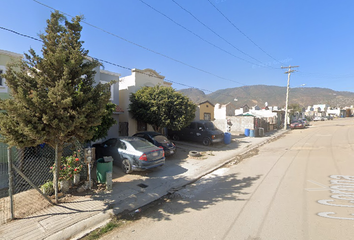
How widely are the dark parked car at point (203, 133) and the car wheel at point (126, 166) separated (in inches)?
290

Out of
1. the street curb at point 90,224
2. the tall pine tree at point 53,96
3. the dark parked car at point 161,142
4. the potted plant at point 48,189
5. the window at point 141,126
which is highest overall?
the tall pine tree at point 53,96

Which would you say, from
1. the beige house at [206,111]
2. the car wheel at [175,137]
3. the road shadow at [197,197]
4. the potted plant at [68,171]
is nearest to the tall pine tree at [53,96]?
the potted plant at [68,171]

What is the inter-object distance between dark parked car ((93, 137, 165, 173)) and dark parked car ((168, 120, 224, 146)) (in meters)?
6.35

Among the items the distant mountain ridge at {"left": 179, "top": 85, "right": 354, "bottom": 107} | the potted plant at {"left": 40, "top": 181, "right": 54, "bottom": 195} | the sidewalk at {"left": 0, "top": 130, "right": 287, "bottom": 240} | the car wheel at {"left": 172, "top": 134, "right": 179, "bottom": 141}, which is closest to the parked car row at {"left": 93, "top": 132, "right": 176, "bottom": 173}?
the sidewalk at {"left": 0, "top": 130, "right": 287, "bottom": 240}

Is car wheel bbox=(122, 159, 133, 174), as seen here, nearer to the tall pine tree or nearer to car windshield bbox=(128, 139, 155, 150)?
car windshield bbox=(128, 139, 155, 150)

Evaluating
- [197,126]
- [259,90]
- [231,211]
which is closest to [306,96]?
[259,90]

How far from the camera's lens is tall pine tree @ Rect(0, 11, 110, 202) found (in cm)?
374

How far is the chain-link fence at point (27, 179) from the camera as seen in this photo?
415 centimetres

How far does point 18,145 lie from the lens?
3896mm

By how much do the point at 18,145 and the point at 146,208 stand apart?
335 cm

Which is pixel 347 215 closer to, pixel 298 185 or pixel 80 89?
pixel 298 185

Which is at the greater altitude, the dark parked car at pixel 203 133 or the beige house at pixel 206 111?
the beige house at pixel 206 111

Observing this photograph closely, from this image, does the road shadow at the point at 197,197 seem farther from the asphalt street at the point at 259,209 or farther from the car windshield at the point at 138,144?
the car windshield at the point at 138,144

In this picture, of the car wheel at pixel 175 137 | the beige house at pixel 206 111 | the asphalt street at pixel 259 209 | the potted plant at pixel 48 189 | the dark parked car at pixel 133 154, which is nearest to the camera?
the asphalt street at pixel 259 209
